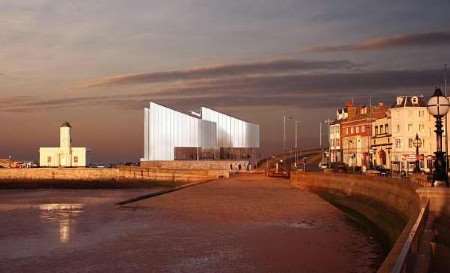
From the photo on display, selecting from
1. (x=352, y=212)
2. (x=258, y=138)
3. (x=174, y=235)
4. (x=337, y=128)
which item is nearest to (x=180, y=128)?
(x=258, y=138)

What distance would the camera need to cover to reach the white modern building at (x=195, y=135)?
118562mm

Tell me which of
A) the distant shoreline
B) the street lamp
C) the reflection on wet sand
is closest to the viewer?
the street lamp

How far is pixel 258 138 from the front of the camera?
132625 mm

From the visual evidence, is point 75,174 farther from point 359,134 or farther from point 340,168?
point 359,134

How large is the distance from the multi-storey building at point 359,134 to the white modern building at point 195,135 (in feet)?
74.2

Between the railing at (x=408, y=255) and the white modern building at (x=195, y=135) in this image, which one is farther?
the white modern building at (x=195, y=135)

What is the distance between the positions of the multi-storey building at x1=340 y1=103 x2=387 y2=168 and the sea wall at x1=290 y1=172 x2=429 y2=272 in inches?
2044

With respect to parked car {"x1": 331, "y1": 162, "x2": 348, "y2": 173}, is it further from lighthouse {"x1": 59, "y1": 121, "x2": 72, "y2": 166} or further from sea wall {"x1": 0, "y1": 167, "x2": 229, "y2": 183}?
lighthouse {"x1": 59, "y1": 121, "x2": 72, "y2": 166}

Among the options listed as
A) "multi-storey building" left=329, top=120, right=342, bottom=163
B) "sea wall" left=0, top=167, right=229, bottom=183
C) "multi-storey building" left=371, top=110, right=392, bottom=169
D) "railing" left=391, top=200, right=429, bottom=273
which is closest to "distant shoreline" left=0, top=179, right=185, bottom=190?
"sea wall" left=0, top=167, right=229, bottom=183

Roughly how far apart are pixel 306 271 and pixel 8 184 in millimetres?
91140

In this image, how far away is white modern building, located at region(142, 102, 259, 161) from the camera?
11856cm

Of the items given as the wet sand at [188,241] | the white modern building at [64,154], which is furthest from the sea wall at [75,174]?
the wet sand at [188,241]

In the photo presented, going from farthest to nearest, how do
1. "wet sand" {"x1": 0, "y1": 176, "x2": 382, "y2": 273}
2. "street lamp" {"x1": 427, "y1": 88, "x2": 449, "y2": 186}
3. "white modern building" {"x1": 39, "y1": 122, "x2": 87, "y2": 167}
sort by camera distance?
"white modern building" {"x1": 39, "y1": 122, "x2": 87, "y2": 167}
"street lamp" {"x1": 427, "y1": 88, "x2": 449, "y2": 186}
"wet sand" {"x1": 0, "y1": 176, "x2": 382, "y2": 273}

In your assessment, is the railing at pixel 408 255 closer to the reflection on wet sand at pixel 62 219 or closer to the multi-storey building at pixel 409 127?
the reflection on wet sand at pixel 62 219
